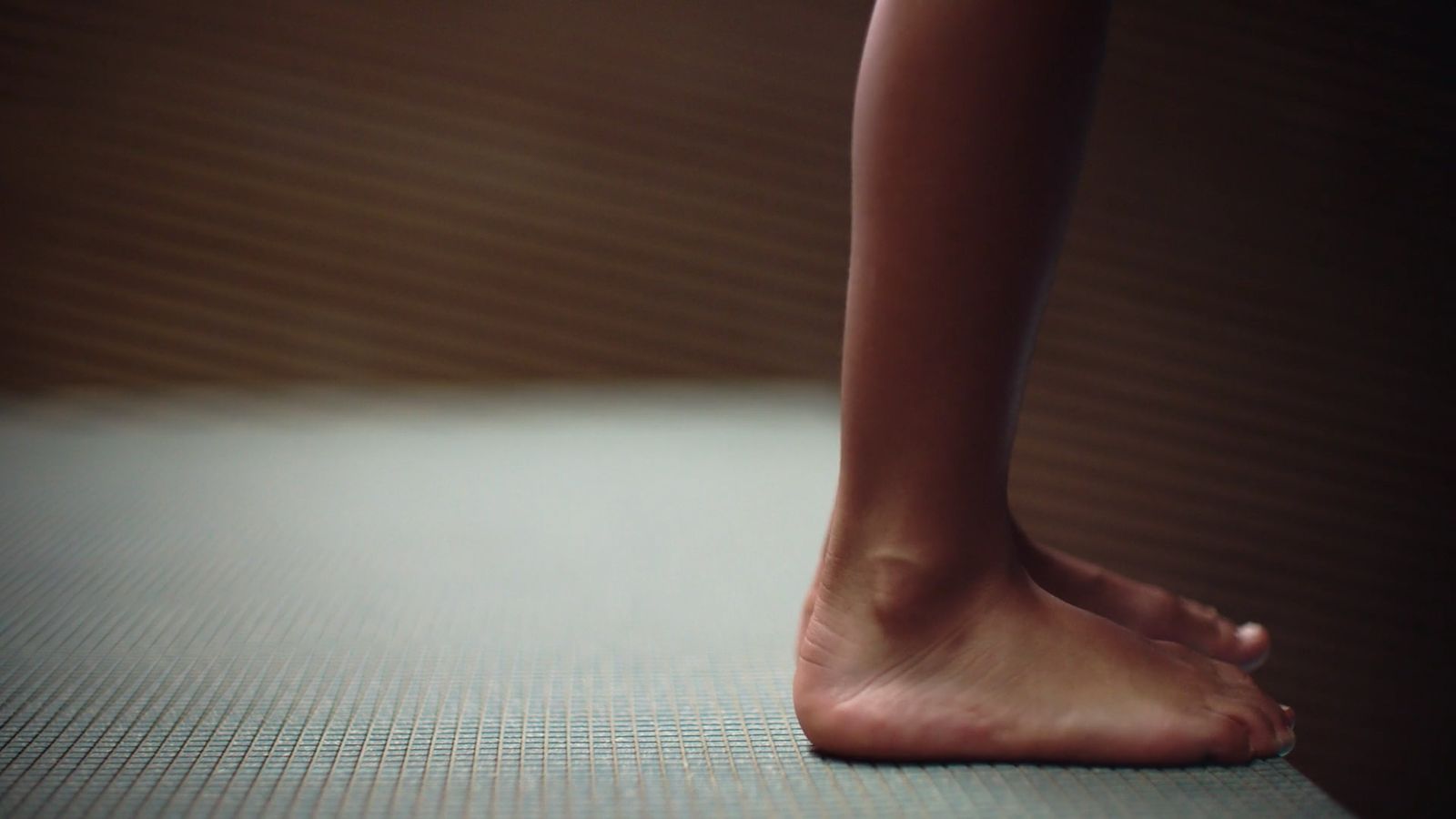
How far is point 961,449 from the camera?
603 mm

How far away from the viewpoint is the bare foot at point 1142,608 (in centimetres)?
82

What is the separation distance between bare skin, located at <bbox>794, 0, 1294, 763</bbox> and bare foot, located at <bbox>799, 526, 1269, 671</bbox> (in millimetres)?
155

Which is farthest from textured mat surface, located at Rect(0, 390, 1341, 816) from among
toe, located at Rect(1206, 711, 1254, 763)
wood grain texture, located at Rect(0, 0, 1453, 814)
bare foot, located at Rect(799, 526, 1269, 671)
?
wood grain texture, located at Rect(0, 0, 1453, 814)

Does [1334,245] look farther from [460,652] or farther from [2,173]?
[2,173]

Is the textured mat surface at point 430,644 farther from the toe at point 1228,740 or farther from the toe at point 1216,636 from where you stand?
the toe at point 1216,636

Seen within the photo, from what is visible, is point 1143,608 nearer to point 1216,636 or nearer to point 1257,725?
point 1216,636

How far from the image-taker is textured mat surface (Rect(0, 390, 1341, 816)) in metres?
0.58

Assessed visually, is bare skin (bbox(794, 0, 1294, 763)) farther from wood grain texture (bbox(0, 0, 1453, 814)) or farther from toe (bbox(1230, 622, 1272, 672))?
wood grain texture (bbox(0, 0, 1453, 814))

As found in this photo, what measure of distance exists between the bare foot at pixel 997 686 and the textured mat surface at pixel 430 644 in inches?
0.8

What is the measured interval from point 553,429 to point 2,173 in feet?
5.15

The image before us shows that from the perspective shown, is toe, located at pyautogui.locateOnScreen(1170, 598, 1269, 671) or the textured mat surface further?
toe, located at pyautogui.locateOnScreen(1170, 598, 1269, 671)

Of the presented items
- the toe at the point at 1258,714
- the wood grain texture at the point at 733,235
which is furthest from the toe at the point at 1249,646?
the wood grain texture at the point at 733,235

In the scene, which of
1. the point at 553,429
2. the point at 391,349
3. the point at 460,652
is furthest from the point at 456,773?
the point at 391,349

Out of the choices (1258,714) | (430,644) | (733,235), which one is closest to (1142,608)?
(1258,714)
